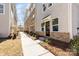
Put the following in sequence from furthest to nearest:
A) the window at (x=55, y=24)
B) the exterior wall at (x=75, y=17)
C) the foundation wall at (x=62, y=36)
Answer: the window at (x=55, y=24), the foundation wall at (x=62, y=36), the exterior wall at (x=75, y=17)

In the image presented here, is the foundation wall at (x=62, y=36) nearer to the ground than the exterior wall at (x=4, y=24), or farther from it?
nearer to the ground

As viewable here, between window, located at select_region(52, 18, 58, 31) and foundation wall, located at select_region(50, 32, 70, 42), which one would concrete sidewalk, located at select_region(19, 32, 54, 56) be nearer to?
foundation wall, located at select_region(50, 32, 70, 42)

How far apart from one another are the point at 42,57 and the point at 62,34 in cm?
635

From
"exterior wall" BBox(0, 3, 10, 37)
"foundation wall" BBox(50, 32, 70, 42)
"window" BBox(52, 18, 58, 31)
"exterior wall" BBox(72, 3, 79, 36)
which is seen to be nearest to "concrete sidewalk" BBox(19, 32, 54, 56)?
"foundation wall" BBox(50, 32, 70, 42)

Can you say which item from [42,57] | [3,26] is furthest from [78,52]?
[3,26]

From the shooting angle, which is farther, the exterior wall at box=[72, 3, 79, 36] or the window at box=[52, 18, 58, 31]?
the window at box=[52, 18, 58, 31]

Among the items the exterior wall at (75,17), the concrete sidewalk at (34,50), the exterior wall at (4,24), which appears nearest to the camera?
the concrete sidewalk at (34,50)

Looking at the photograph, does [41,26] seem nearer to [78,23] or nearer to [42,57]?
[78,23]

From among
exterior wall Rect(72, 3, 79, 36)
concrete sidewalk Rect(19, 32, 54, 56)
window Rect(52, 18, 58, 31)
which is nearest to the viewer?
concrete sidewalk Rect(19, 32, 54, 56)

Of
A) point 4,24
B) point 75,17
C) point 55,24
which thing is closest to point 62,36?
point 75,17

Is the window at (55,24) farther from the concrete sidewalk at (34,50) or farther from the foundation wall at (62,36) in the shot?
the concrete sidewalk at (34,50)

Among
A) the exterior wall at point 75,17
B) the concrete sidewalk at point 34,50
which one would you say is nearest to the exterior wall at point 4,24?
the concrete sidewalk at point 34,50

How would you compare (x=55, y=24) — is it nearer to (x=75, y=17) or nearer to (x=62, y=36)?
(x=62, y=36)

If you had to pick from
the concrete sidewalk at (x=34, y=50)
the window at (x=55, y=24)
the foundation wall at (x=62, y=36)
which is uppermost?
the window at (x=55, y=24)
